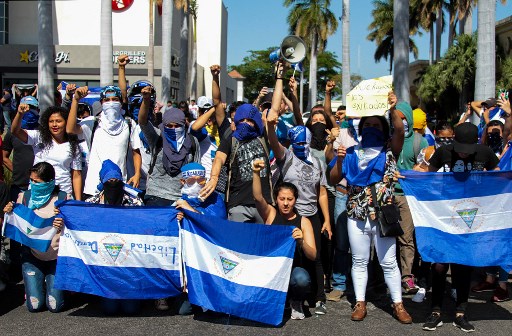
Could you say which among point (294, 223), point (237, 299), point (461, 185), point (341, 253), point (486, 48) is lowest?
point (237, 299)

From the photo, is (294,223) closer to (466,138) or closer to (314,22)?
(466,138)

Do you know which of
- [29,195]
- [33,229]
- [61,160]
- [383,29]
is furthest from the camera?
[383,29]

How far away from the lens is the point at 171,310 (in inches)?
231

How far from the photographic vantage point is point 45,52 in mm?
13914

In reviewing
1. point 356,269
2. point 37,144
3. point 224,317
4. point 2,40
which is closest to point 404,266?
point 356,269

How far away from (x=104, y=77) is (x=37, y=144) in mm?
7040

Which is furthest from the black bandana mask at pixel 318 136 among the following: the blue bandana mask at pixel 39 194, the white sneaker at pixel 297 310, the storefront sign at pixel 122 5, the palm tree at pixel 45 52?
the storefront sign at pixel 122 5

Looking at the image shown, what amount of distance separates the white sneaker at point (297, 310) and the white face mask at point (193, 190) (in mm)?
1388

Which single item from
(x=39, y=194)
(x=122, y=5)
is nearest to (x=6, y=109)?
(x=39, y=194)

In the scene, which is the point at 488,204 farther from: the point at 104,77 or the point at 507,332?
the point at 104,77

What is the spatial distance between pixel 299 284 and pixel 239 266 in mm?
574

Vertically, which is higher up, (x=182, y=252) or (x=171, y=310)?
(x=182, y=252)

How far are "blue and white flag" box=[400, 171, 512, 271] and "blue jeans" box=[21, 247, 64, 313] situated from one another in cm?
351

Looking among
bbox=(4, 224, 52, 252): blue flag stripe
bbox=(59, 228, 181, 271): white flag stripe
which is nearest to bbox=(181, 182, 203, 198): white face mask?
bbox=(59, 228, 181, 271): white flag stripe
